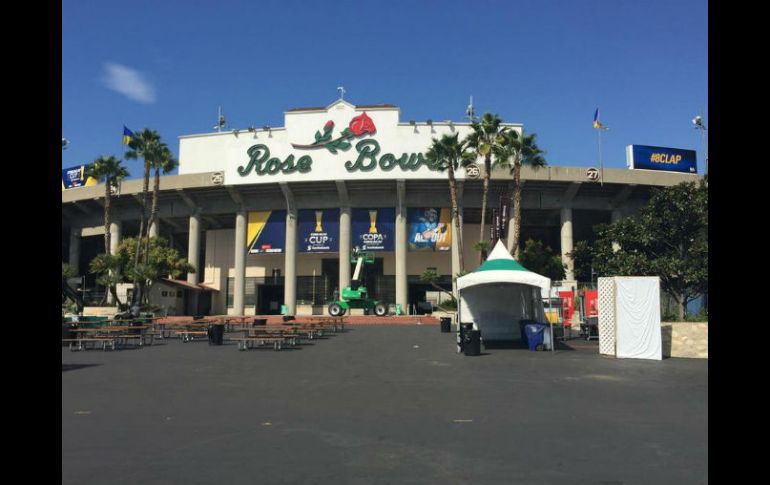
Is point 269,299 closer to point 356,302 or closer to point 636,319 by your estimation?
point 356,302

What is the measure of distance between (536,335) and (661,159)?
1393 inches

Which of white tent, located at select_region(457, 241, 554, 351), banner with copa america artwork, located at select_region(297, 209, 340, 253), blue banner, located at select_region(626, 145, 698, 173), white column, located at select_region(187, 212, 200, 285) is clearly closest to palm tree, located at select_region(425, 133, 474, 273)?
banner with copa america artwork, located at select_region(297, 209, 340, 253)

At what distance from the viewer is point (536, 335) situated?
16953 mm

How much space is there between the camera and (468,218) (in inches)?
1793

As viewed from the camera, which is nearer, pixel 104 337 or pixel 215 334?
pixel 104 337

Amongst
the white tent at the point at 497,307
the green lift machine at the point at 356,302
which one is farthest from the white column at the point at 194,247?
the white tent at the point at 497,307

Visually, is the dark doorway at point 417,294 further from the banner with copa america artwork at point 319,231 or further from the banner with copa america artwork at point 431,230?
the banner with copa america artwork at point 319,231

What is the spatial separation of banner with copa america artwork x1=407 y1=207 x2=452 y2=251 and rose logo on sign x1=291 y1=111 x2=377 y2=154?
793 centimetres

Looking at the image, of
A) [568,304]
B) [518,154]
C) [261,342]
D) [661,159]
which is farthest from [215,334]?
[661,159]

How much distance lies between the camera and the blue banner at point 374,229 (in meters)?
41.5

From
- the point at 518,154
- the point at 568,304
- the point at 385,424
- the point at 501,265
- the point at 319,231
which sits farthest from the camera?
the point at 319,231
